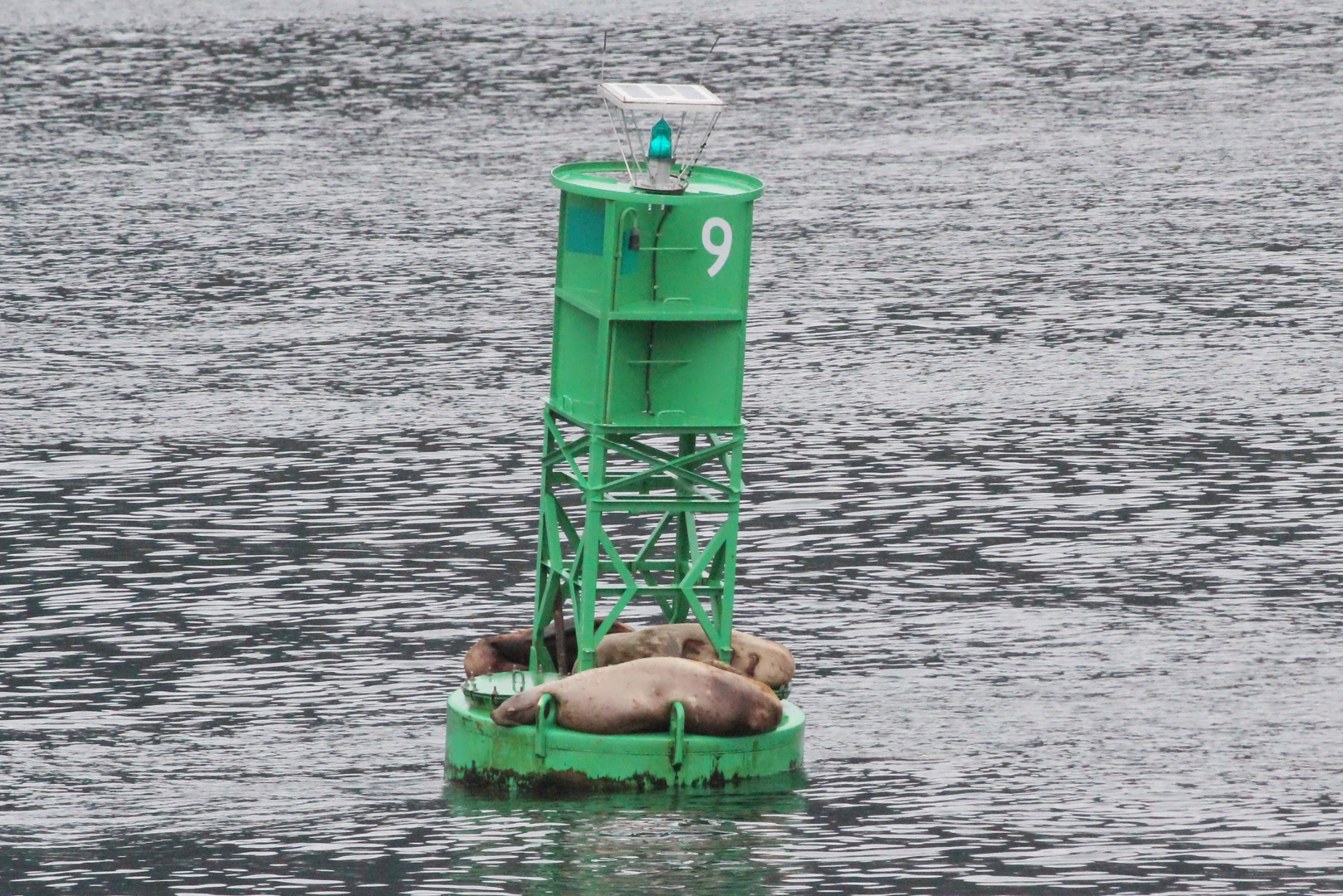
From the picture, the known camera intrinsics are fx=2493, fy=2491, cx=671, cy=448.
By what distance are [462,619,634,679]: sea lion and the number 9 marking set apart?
14.7 feet

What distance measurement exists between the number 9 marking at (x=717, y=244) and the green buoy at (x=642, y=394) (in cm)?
2

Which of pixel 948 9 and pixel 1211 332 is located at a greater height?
pixel 948 9

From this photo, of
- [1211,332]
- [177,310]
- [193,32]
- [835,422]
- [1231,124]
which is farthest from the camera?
[193,32]

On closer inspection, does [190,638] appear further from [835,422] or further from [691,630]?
[835,422]

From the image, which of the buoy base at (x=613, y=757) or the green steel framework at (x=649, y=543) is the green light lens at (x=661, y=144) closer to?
the green steel framework at (x=649, y=543)

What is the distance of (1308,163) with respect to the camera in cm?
6944

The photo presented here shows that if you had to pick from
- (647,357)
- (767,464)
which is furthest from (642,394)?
(767,464)

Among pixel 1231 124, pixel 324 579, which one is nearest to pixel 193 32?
pixel 1231 124

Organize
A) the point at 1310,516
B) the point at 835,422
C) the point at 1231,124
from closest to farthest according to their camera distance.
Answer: the point at 1310,516, the point at 835,422, the point at 1231,124

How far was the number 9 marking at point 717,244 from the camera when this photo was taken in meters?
25.2

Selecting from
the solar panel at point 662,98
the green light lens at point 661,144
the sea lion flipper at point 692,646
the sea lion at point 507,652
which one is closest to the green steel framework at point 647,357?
the sea lion flipper at point 692,646

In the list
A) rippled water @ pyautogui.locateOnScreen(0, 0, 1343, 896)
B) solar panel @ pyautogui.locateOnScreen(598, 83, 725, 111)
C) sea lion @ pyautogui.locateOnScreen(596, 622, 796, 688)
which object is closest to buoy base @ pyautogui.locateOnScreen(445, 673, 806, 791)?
rippled water @ pyautogui.locateOnScreen(0, 0, 1343, 896)

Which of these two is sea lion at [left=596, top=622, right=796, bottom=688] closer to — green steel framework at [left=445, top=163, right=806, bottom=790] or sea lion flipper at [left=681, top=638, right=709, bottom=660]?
sea lion flipper at [left=681, top=638, right=709, bottom=660]

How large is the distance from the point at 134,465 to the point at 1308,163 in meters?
39.7
